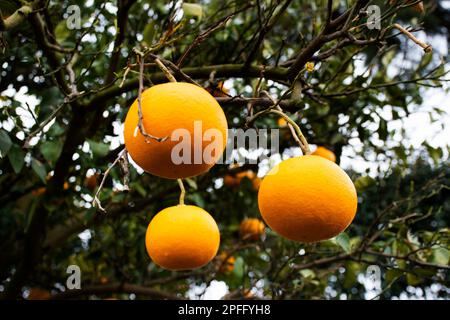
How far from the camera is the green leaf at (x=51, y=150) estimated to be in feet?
4.77

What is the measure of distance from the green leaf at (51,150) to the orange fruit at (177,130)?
Answer: 2.72 ft

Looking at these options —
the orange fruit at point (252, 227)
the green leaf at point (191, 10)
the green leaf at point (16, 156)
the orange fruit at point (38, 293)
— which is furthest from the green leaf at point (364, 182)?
the orange fruit at point (38, 293)

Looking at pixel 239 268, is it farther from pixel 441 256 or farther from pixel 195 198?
pixel 441 256

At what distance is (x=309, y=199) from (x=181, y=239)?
305 millimetres

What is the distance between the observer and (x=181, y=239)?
90cm

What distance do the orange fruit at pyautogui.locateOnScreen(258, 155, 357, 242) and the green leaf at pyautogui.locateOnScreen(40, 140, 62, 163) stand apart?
941 millimetres

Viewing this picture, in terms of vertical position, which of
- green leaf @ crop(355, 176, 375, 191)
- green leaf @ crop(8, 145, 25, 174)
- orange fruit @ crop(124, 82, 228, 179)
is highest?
green leaf @ crop(355, 176, 375, 191)

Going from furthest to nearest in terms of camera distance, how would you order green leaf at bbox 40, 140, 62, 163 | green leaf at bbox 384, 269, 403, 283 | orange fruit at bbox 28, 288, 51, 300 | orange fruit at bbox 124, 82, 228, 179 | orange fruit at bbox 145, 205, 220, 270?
1. orange fruit at bbox 28, 288, 51, 300
2. green leaf at bbox 384, 269, 403, 283
3. green leaf at bbox 40, 140, 62, 163
4. orange fruit at bbox 145, 205, 220, 270
5. orange fruit at bbox 124, 82, 228, 179

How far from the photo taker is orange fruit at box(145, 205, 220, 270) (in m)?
0.91

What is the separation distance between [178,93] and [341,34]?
37 centimetres

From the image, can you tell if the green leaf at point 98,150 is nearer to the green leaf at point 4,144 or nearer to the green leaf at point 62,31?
the green leaf at point 4,144

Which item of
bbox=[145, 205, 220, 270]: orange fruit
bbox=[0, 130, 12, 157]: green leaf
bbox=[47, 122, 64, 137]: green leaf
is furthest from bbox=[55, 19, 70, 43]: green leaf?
bbox=[145, 205, 220, 270]: orange fruit

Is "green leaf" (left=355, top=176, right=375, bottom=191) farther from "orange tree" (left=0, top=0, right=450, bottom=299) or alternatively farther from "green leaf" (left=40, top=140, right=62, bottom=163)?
"green leaf" (left=40, top=140, right=62, bottom=163)
